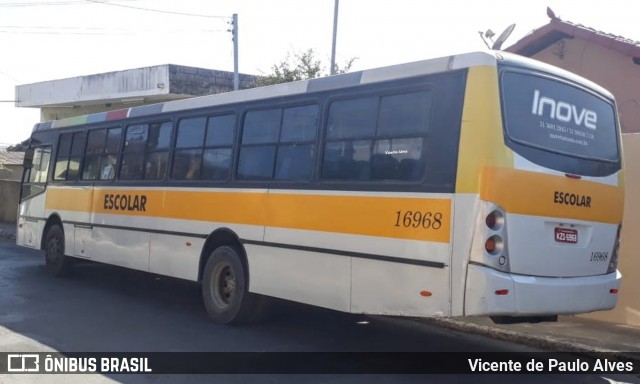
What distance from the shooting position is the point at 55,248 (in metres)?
12.4

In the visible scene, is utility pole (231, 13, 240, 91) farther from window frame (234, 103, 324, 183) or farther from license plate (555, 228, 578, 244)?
license plate (555, 228, 578, 244)

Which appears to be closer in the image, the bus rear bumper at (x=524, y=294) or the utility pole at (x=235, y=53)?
the bus rear bumper at (x=524, y=294)

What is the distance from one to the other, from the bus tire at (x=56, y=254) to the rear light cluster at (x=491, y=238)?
28.6ft

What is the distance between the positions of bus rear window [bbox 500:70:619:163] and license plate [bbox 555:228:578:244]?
0.75m

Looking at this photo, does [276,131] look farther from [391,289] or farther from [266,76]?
[266,76]

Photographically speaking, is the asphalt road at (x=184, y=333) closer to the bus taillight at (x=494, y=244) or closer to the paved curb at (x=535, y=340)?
the paved curb at (x=535, y=340)

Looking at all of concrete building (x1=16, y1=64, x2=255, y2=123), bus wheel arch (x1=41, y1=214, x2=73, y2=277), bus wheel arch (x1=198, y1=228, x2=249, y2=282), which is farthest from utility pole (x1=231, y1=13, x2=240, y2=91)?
bus wheel arch (x1=198, y1=228, x2=249, y2=282)

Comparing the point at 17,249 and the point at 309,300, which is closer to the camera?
the point at 309,300

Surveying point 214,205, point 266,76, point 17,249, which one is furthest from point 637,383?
point 266,76

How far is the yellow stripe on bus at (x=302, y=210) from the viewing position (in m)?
6.24

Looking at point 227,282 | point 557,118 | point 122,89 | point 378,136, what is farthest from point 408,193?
point 122,89

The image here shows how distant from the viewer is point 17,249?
17.3 m

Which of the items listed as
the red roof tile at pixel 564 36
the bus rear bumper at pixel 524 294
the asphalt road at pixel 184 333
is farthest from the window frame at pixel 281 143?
the red roof tile at pixel 564 36

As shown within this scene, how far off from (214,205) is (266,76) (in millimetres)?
14896
